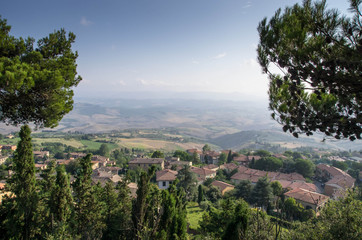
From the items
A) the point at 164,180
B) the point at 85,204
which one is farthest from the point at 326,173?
the point at 85,204

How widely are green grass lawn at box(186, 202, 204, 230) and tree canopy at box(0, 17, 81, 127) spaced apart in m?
16.2

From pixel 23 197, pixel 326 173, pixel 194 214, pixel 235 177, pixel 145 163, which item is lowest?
pixel 326 173

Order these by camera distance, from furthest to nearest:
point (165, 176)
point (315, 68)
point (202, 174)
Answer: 1. point (202, 174)
2. point (165, 176)
3. point (315, 68)

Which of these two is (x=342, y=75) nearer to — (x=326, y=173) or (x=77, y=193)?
(x=77, y=193)

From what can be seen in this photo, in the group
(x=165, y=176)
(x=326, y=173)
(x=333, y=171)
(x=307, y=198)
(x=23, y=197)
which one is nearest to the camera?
(x=23, y=197)

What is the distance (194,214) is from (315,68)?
2182cm

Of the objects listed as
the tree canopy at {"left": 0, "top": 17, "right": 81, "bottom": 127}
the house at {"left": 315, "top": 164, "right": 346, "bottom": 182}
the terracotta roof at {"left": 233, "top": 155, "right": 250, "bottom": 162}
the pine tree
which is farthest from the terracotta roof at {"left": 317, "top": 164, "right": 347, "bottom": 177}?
the tree canopy at {"left": 0, "top": 17, "right": 81, "bottom": 127}

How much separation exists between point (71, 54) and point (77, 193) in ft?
23.5

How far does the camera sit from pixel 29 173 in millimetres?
10117

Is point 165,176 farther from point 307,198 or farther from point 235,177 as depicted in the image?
point 307,198

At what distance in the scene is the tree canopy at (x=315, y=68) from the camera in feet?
14.9

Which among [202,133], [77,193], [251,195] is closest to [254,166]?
[251,195]

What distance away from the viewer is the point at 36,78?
19.5 ft

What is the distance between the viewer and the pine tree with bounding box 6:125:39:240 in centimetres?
955
